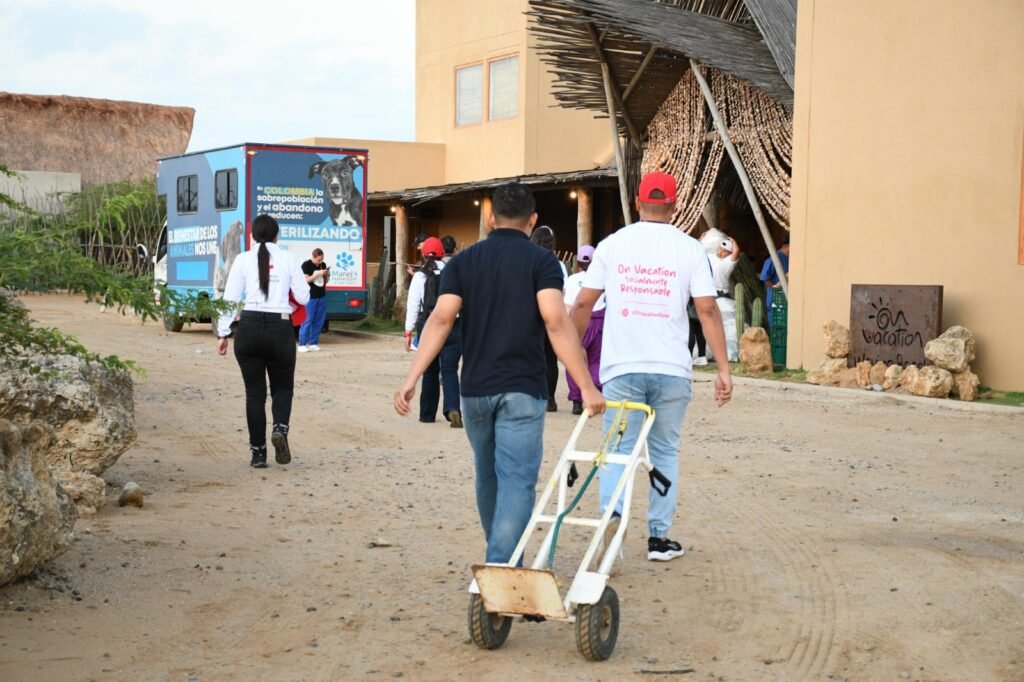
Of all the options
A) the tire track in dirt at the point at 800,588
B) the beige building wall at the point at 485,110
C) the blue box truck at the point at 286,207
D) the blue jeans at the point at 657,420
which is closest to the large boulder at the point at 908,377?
the tire track in dirt at the point at 800,588

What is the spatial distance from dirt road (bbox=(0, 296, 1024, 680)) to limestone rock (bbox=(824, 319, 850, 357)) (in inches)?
157

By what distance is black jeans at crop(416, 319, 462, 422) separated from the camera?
36.4 ft

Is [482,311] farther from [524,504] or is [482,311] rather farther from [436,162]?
[436,162]

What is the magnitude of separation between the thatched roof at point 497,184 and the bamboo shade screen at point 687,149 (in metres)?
2.02

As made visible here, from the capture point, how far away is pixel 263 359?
9.02 meters

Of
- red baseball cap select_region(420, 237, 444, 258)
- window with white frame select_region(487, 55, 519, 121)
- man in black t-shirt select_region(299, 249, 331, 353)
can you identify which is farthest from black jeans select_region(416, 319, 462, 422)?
window with white frame select_region(487, 55, 519, 121)

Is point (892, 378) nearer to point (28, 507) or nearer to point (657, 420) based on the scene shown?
point (657, 420)

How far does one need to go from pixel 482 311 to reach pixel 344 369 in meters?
11.9

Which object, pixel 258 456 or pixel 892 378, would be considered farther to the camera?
pixel 892 378

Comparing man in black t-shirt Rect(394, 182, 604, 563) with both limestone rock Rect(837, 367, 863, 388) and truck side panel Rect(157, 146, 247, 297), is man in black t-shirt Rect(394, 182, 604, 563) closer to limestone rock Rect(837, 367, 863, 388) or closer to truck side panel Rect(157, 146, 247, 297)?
limestone rock Rect(837, 367, 863, 388)

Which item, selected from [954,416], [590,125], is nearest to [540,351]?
[954,416]

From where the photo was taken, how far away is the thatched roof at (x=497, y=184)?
2262 cm

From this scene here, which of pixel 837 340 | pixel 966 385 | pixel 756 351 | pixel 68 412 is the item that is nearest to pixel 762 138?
pixel 756 351

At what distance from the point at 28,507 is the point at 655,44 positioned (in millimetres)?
14033
